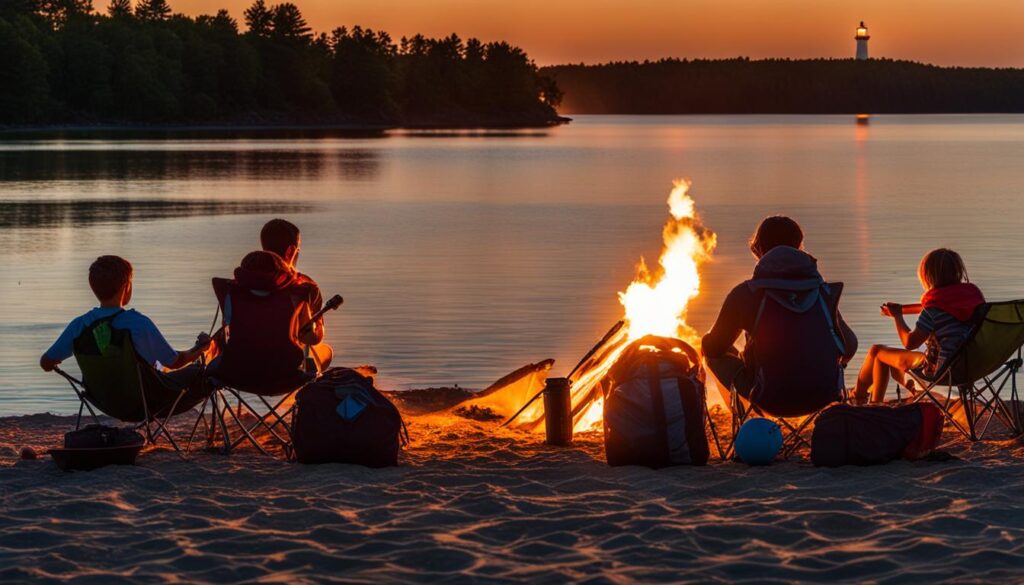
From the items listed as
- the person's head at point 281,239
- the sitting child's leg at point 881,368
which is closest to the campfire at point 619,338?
the sitting child's leg at point 881,368

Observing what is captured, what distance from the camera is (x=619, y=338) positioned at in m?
10.0

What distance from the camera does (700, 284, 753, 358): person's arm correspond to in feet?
25.6

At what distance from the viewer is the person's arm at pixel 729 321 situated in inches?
307

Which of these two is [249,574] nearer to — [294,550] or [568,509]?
[294,550]

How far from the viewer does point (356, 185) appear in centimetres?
5206

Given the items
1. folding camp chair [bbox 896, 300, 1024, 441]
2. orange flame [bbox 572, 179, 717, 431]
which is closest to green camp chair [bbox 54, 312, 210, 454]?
orange flame [bbox 572, 179, 717, 431]

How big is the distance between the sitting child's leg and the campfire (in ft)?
4.07

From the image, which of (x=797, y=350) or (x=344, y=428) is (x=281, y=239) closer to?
(x=344, y=428)

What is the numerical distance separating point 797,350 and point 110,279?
3574 millimetres

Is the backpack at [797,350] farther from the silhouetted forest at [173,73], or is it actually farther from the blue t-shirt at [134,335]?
the silhouetted forest at [173,73]

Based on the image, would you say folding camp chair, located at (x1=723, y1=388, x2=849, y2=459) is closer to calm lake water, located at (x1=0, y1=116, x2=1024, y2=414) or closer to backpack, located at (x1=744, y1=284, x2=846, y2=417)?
backpack, located at (x1=744, y1=284, x2=846, y2=417)

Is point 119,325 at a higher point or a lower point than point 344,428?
higher

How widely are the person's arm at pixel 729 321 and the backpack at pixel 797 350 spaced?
0.26ft

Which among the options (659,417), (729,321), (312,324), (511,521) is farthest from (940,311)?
(312,324)
